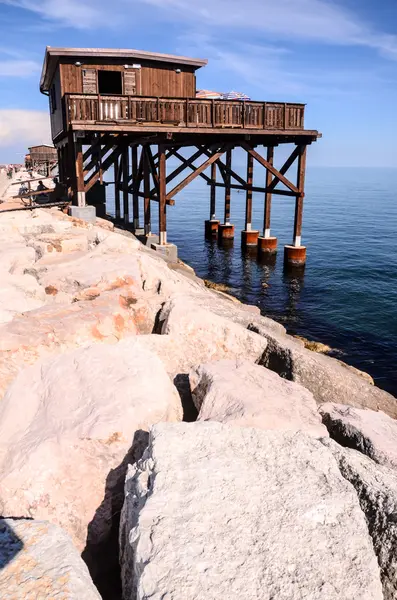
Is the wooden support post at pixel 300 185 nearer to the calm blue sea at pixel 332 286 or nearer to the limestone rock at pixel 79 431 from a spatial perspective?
the calm blue sea at pixel 332 286

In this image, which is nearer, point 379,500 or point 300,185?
point 379,500

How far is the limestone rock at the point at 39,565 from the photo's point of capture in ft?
8.43

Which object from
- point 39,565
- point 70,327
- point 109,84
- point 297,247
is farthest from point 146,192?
point 39,565

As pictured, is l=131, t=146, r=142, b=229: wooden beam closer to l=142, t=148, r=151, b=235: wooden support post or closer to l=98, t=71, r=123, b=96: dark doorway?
l=142, t=148, r=151, b=235: wooden support post

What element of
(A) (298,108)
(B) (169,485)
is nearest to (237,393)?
(B) (169,485)

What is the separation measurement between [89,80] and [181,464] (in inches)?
703

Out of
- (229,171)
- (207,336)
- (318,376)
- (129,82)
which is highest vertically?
(129,82)

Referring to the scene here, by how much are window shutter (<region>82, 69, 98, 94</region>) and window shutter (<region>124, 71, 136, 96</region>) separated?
3.84ft

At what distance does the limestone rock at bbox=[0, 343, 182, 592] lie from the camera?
3635mm

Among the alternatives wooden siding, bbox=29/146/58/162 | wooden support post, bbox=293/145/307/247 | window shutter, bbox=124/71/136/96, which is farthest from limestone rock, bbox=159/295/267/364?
wooden siding, bbox=29/146/58/162

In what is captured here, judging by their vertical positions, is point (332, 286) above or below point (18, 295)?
below

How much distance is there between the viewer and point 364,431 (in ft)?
14.6

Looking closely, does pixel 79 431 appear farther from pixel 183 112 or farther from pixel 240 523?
pixel 183 112

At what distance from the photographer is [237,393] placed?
4.59 metres
